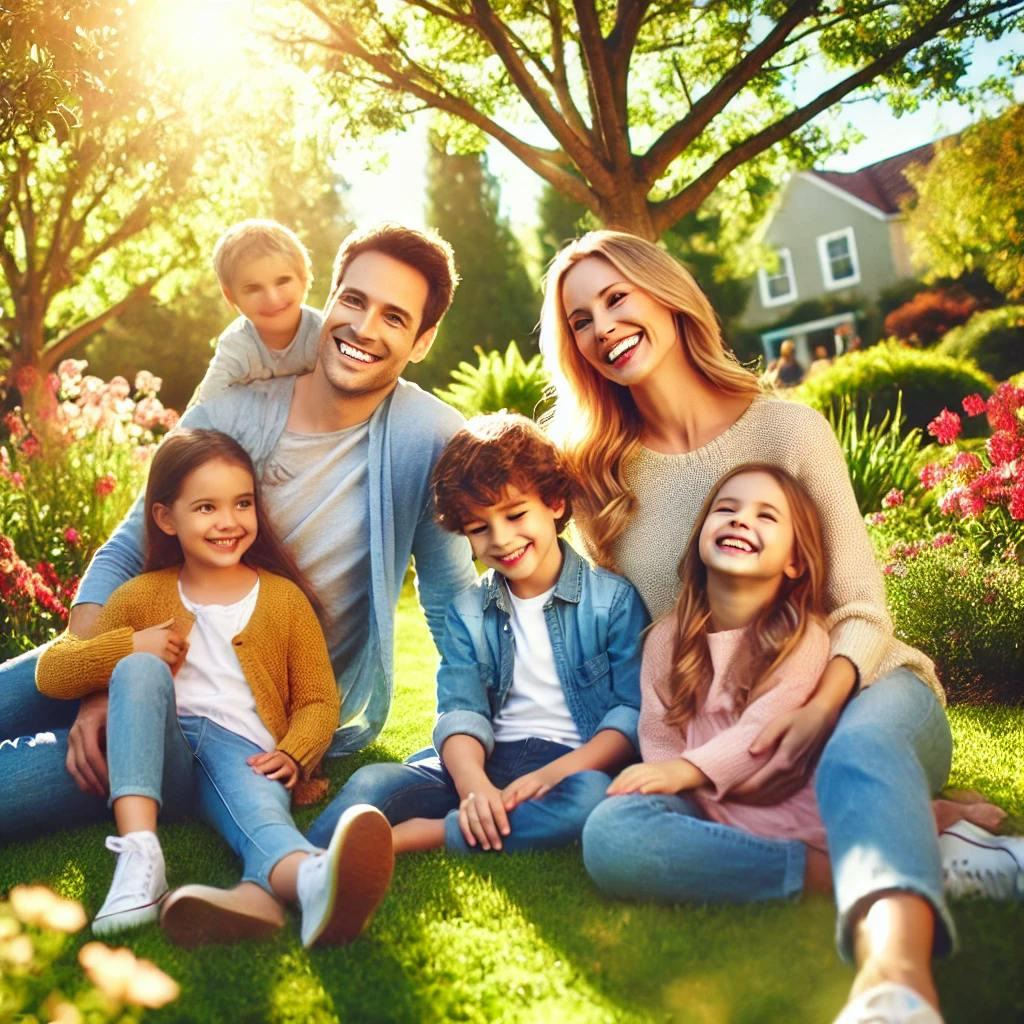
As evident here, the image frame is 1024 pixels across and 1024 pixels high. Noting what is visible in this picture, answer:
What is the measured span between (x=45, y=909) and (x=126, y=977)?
619mm

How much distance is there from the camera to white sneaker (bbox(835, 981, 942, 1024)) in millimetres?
1631

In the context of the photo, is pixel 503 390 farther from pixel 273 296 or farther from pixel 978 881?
pixel 978 881

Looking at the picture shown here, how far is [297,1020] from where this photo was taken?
2.04 m

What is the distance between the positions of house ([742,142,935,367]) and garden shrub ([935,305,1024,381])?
7.99 m

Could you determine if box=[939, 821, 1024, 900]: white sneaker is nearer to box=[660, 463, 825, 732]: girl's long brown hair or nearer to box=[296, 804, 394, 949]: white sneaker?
box=[660, 463, 825, 732]: girl's long brown hair

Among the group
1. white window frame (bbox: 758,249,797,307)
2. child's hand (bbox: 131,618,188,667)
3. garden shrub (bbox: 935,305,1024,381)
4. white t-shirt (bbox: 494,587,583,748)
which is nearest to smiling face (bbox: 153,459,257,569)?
child's hand (bbox: 131,618,188,667)

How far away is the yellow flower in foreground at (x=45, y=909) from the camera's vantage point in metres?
2.69

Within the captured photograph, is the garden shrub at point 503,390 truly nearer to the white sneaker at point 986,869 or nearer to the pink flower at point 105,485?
the pink flower at point 105,485

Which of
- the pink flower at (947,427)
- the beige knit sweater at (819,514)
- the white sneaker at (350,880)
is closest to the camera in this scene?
the white sneaker at (350,880)

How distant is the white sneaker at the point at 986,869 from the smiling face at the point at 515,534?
1348mm

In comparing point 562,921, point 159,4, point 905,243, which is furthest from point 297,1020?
point 905,243

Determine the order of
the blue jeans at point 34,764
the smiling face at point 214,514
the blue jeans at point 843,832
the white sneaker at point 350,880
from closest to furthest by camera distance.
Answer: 1. the blue jeans at point 843,832
2. the white sneaker at point 350,880
3. the blue jeans at point 34,764
4. the smiling face at point 214,514

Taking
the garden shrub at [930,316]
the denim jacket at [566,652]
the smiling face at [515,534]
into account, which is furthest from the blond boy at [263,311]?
the garden shrub at [930,316]

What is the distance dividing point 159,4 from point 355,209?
90.0ft
